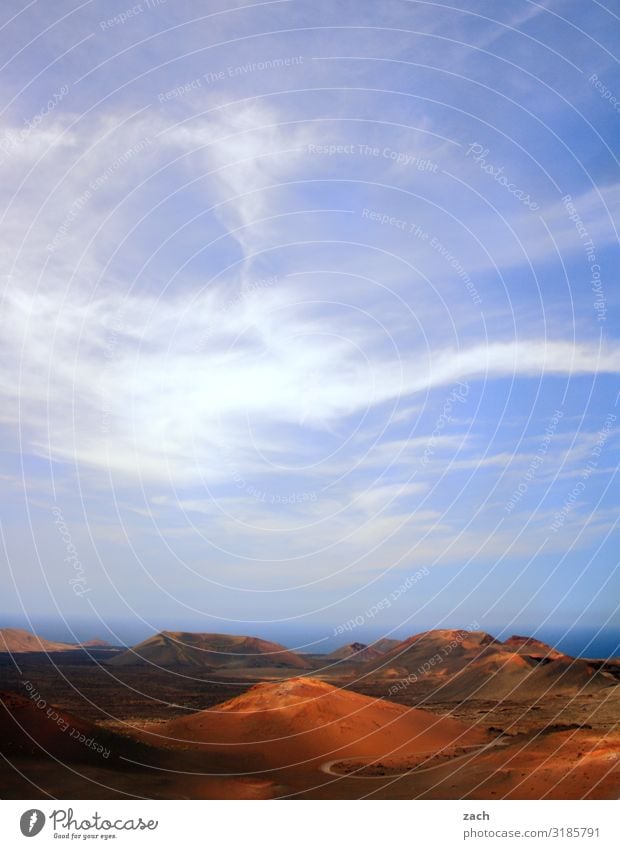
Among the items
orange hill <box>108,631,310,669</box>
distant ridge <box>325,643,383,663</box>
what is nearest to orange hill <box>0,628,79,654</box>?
orange hill <box>108,631,310,669</box>

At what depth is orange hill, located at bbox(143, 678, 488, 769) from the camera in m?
→ 32.1

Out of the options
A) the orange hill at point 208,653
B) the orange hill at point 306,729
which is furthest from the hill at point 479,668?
the orange hill at point 208,653

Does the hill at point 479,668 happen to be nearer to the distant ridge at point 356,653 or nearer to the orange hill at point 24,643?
the distant ridge at point 356,653

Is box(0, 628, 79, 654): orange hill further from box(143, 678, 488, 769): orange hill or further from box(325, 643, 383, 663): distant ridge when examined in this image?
box(143, 678, 488, 769): orange hill

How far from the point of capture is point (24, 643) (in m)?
55.8

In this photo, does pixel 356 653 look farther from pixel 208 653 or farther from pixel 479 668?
pixel 479 668

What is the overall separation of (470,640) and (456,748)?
19.2 metres
